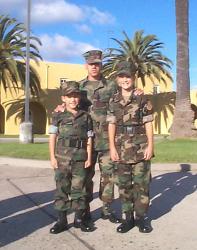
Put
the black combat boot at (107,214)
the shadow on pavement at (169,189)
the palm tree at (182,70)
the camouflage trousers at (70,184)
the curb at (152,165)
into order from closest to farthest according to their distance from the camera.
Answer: the camouflage trousers at (70,184), the black combat boot at (107,214), the shadow on pavement at (169,189), the curb at (152,165), the palm tree at (182,70)

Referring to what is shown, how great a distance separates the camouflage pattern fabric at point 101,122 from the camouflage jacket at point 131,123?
1.13 feet

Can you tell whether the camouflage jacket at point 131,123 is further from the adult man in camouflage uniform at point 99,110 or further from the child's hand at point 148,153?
the adult man in camouflage uniform at point 99,110

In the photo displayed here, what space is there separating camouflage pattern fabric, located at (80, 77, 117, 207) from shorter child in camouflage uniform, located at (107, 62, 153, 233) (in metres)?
0.32

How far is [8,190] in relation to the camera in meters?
8.64

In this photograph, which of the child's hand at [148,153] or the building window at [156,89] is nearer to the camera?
the child's hand at [148,153]

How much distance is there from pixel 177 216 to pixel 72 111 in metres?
2.14

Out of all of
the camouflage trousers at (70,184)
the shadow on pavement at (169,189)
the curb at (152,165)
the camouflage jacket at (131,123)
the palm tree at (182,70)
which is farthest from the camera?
the palm tree at (182,70)

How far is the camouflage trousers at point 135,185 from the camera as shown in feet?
18.6

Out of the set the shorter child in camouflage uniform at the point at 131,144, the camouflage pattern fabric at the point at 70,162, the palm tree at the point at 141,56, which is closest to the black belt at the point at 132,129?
the shorter child in camouflage uniform at the point at 131,144

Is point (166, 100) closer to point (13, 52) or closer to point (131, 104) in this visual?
point (13, 52)

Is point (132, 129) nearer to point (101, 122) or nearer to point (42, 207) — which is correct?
point (101, 122)

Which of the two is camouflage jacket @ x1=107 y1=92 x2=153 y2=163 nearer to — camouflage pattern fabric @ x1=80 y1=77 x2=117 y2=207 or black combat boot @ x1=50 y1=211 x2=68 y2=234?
camouflage pattern fabric @ x1=80 y1=77 x2=117 y2=207

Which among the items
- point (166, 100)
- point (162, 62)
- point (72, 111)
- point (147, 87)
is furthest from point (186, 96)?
point (147, 87)

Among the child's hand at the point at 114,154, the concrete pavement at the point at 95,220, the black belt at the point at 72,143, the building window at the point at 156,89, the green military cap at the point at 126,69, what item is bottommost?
the concrete pavement at the point at 95,220
